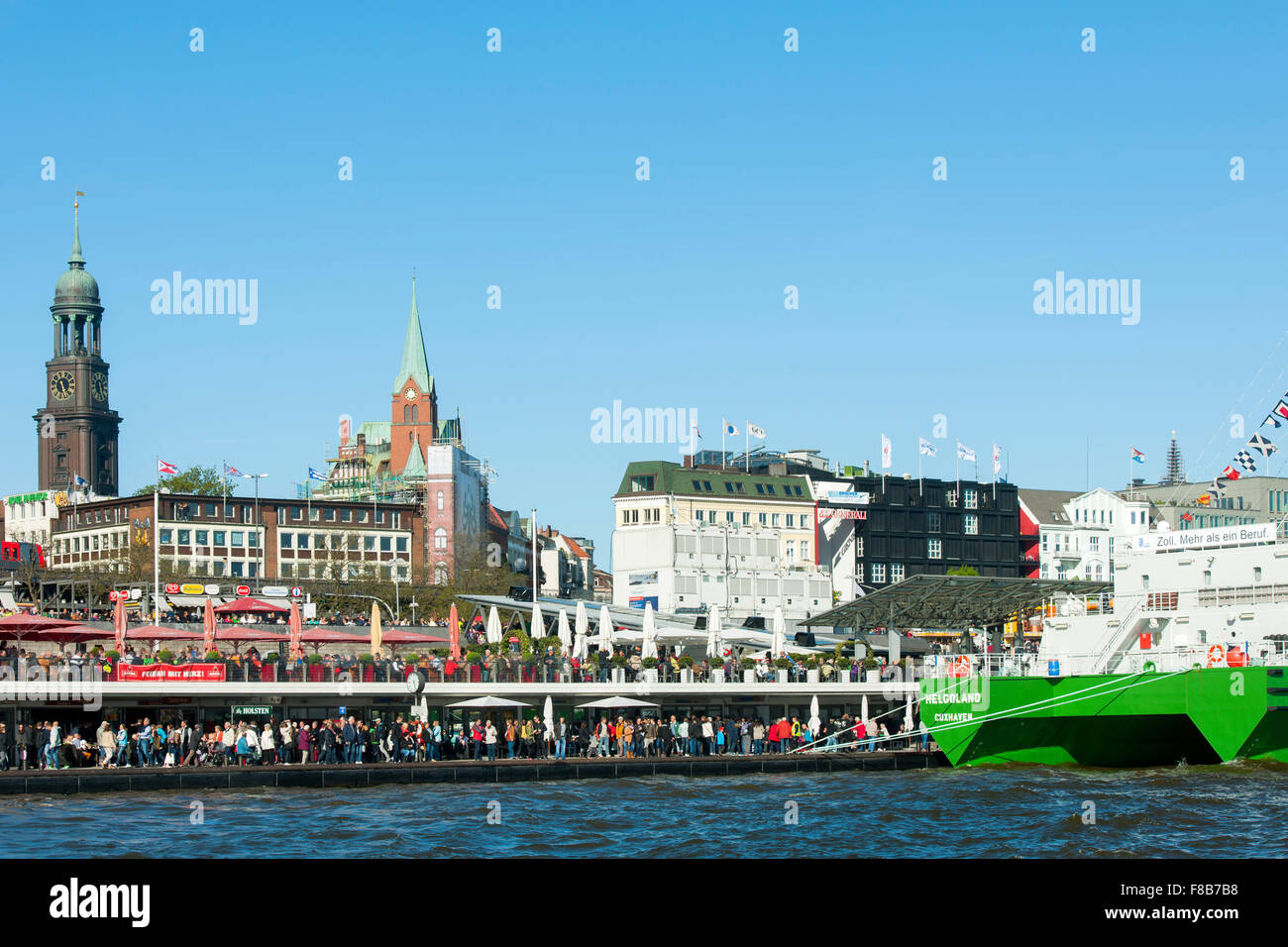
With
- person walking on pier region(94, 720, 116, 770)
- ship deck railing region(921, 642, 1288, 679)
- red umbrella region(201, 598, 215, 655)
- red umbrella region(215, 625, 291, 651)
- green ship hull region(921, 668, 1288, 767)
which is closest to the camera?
person walking on pier region(94, 720, 116, 770)

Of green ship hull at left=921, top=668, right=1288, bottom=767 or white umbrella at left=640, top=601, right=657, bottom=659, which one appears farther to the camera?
white umbrella at left=640, top=601, right=657, bottom=659

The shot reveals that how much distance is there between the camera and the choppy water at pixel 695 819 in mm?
30109

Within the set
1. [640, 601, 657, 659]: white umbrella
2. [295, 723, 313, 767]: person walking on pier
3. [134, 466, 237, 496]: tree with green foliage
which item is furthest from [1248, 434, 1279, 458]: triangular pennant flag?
[134, 466, 237, 496]: tree with green foliage

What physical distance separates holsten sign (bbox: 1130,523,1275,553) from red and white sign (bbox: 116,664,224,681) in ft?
110

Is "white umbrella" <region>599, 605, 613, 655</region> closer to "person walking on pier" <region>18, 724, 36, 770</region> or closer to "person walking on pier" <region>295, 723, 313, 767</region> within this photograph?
"person walking on pier" <region>295, 723, 313, 767</region>

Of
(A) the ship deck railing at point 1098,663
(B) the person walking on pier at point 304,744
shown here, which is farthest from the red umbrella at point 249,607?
(A) the ship deck railing at point 1098,663

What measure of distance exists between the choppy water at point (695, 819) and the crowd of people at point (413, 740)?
111 inches

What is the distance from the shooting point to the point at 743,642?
256 ft

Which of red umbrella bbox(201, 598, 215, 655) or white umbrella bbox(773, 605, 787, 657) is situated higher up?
red umbrella bbox(201, 598, 215, 655)

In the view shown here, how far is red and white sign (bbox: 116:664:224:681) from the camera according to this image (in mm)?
46281

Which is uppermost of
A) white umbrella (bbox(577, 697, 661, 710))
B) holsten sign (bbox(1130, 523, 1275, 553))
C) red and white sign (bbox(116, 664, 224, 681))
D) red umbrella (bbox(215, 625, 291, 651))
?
holsten sign (bbox(1130, 523, 1275, 553))
